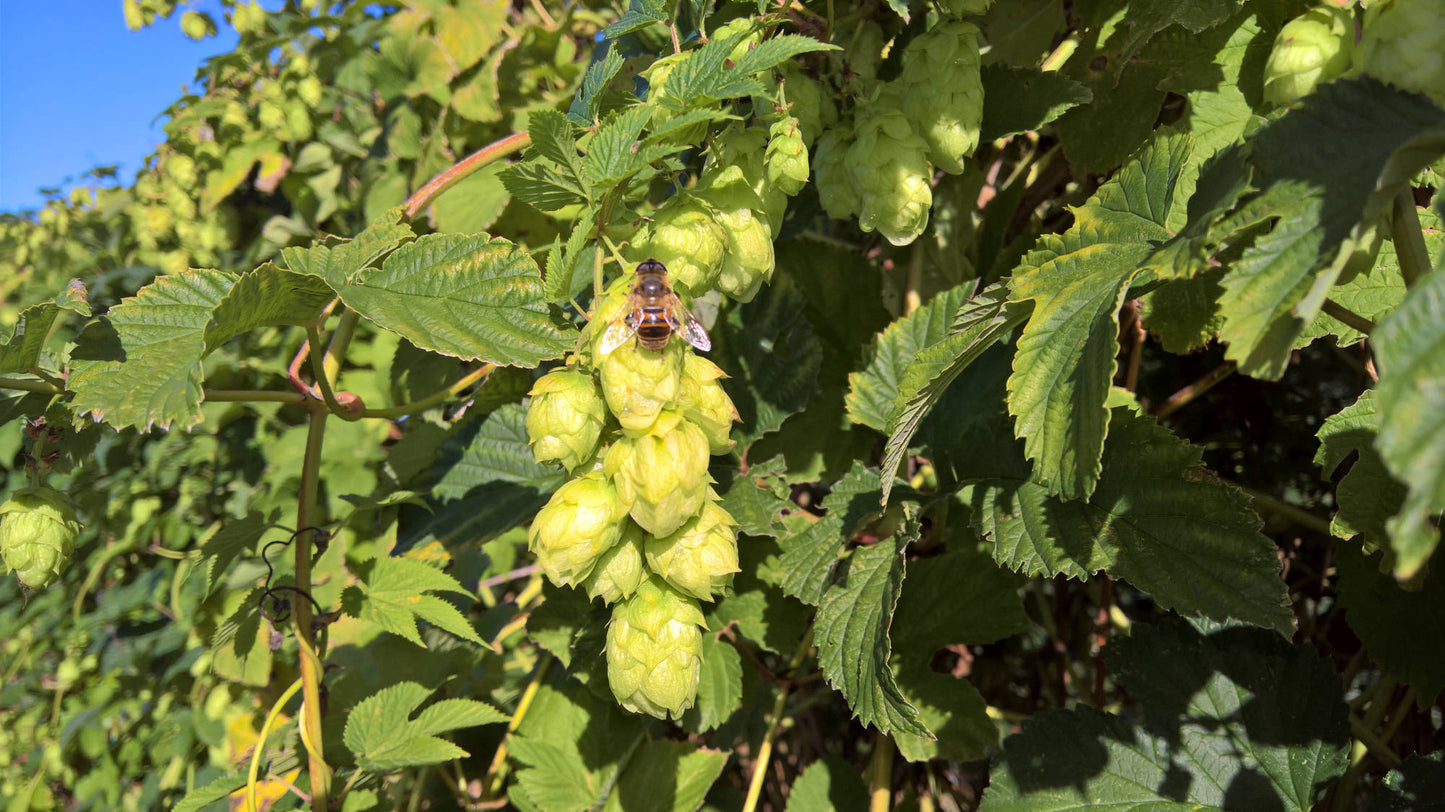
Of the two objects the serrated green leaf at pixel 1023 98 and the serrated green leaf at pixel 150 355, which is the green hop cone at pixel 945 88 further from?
the serrated green leaf at pixel 150 355

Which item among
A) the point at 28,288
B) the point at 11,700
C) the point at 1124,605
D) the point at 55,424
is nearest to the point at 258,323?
the point at 55,424

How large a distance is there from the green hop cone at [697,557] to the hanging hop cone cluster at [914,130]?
15.0 inches

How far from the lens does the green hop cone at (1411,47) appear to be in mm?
579

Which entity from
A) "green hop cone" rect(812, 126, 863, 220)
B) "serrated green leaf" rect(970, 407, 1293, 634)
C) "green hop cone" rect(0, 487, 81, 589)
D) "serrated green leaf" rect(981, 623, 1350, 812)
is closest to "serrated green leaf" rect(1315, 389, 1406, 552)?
Answer: "serrated green leaf" rect(970, 407, 1293, 634)

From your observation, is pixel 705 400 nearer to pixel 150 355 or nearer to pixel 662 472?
pixel 662 472

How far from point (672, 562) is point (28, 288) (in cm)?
402

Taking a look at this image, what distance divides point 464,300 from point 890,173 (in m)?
0.48

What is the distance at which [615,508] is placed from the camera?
765 mm

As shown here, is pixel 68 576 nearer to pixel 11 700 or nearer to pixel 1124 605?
pixel 11 700

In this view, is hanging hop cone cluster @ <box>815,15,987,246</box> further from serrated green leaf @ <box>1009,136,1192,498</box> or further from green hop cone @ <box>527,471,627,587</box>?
green hop cone @ <box>527,471,627,587</box>

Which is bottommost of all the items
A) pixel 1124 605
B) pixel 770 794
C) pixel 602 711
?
pixel 1124 605

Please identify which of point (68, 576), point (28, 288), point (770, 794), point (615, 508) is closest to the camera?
point (615, 508)

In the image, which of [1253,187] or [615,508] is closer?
[1253,187]

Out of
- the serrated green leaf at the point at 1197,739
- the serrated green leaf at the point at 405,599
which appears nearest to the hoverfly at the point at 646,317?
the serrated green leaf at the point at 405,599
